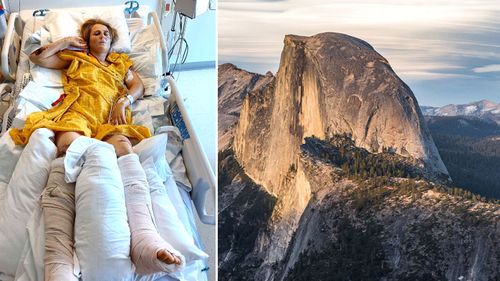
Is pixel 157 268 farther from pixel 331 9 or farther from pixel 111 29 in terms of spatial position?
pixel 111 29

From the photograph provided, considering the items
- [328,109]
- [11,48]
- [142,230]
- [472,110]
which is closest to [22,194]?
[142,230]

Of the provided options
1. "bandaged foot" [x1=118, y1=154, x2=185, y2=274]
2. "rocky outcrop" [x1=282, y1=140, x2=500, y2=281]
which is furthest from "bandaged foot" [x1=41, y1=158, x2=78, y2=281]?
"rocky outcrop" [x1=282, y1=140, x2=500, y2=281]

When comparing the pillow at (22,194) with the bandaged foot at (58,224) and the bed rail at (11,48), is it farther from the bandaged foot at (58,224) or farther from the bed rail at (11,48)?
the bed rail at (11,48)

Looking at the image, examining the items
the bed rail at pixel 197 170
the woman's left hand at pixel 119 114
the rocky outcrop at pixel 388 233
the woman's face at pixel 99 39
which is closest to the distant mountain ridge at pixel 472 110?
the rocky outcrop at pixel 388 233

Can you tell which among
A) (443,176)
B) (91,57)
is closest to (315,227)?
(443,176)

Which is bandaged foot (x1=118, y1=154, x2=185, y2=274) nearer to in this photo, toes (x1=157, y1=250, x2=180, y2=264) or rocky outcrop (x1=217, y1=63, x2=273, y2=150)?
toes (x1=157, y1=250, x2=180, y2=264)

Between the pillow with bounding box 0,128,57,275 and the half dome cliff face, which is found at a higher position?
the half dome cliff face
